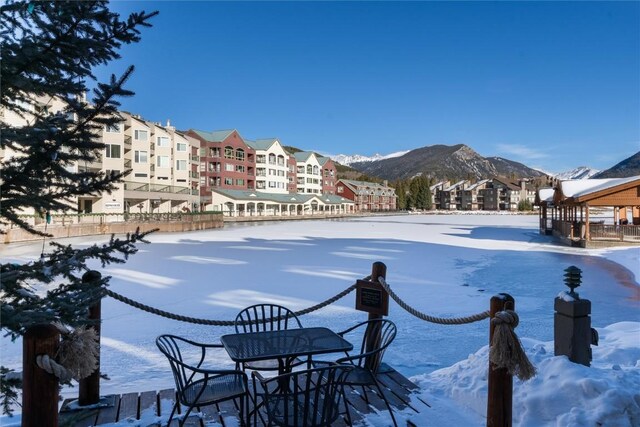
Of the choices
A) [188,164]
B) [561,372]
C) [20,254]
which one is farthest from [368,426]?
[188,164]

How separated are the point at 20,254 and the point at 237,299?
1408cm

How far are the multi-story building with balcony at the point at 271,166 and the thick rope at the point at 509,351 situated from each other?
74.7 m

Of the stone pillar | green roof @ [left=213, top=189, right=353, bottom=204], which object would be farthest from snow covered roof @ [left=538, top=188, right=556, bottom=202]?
green roof @ [left=213, top=189, right=353, bottom=204]

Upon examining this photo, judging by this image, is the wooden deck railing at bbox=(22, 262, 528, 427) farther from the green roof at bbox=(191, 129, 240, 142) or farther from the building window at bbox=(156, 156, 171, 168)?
the green roof at bbox=(191, 129, 240, 142)

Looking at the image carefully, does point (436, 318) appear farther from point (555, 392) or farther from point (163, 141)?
point (163, 141)

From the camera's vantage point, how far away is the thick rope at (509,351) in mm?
3068

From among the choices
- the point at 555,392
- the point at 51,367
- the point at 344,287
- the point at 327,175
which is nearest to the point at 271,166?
the point at 327,175

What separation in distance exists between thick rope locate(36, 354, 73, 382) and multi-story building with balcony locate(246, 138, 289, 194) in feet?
247

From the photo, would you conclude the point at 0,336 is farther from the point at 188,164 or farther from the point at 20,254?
the point at 188,164

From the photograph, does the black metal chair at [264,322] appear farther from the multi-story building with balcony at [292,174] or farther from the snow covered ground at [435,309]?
the multi-story building with balcony at [292,174]

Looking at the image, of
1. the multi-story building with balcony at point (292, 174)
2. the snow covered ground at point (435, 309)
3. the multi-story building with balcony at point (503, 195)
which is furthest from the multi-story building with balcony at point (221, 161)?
the multi-story building with balcony at point (503, 195)

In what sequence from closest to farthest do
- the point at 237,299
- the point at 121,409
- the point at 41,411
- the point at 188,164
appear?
the point at 41,411 → the point at 121,409 → the point at 237,299 → the point at 188,164

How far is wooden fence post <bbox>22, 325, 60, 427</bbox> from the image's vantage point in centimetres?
231

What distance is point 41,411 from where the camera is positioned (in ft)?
7.64
